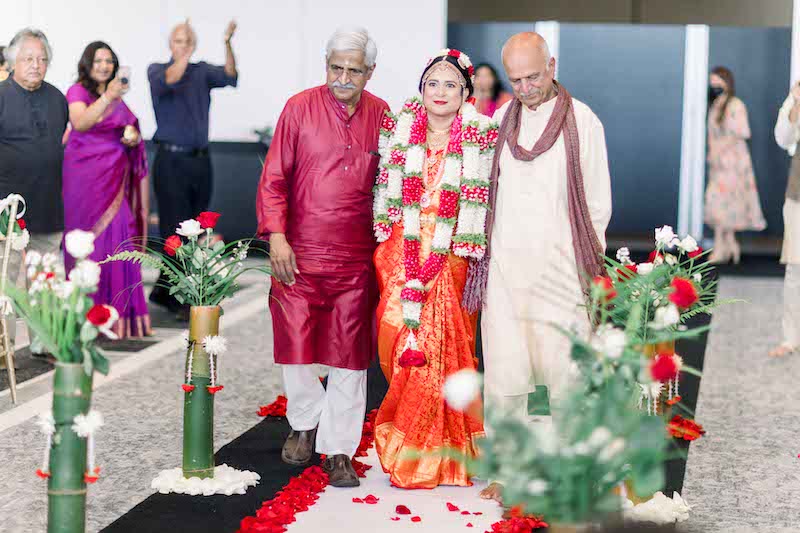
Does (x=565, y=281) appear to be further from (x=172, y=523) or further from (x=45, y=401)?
(x=45, y=401)

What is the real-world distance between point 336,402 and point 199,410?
53 cm

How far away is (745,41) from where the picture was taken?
43.5 ft

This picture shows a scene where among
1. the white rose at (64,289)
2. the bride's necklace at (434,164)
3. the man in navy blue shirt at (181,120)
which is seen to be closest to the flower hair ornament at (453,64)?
the bride's necklace at (434,164)

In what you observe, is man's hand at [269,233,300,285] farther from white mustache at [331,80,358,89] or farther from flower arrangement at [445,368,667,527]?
flower arrangement at [445,368,667,527]

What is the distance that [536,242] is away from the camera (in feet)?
14.5

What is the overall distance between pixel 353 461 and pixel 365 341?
1.66ft

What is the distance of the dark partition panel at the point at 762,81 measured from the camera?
1323 cm

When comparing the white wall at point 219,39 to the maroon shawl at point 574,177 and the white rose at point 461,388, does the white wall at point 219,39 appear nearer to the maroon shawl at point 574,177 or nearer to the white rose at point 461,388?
the maroon shawl at point 574,177

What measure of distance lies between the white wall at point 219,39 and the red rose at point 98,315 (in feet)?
28.8

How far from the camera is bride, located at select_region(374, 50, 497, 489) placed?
451 cm

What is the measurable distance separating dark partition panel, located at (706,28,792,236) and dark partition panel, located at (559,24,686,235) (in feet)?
A: 1.72

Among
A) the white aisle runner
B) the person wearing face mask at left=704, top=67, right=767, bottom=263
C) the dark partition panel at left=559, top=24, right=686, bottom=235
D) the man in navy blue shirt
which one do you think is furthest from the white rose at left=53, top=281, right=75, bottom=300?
the dark partition panel at left=559, top=24, right=686, bottom=235

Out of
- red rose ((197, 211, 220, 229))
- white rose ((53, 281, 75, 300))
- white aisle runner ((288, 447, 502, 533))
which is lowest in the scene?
white aisle runner ((288, 447, 502, 533))

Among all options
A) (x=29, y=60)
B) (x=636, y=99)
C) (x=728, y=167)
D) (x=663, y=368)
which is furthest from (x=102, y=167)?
(x=636, y=99)
